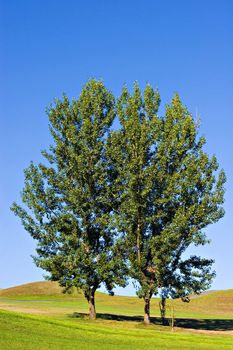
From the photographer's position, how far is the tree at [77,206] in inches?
1843

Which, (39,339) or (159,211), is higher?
(159,211)

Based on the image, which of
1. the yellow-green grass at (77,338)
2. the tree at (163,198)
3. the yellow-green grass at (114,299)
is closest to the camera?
the yellow-green grass at (77,338)

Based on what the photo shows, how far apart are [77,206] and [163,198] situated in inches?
307

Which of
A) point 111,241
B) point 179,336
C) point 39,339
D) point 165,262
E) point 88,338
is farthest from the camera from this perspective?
point 111,241

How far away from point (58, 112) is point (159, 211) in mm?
13978

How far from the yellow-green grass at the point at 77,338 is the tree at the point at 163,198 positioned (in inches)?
325

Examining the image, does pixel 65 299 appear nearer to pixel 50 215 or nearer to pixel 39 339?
pixel 50 215

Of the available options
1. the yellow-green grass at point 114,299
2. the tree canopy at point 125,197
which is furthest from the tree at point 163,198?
the yellow-green grass at point 114,299

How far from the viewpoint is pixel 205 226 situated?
152 feet

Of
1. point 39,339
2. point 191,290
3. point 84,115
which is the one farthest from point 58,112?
point 39,339

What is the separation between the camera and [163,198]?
45188 mm

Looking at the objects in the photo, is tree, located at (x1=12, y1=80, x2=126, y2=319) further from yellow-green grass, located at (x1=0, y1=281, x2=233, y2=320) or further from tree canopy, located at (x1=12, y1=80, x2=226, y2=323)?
yellow-green grass, located at (x1=0, y1=281, x2=233, y2=320)

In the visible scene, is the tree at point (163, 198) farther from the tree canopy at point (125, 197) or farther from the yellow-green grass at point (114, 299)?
the yellow-green grass at point (114, 299)

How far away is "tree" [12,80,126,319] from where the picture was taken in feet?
154
